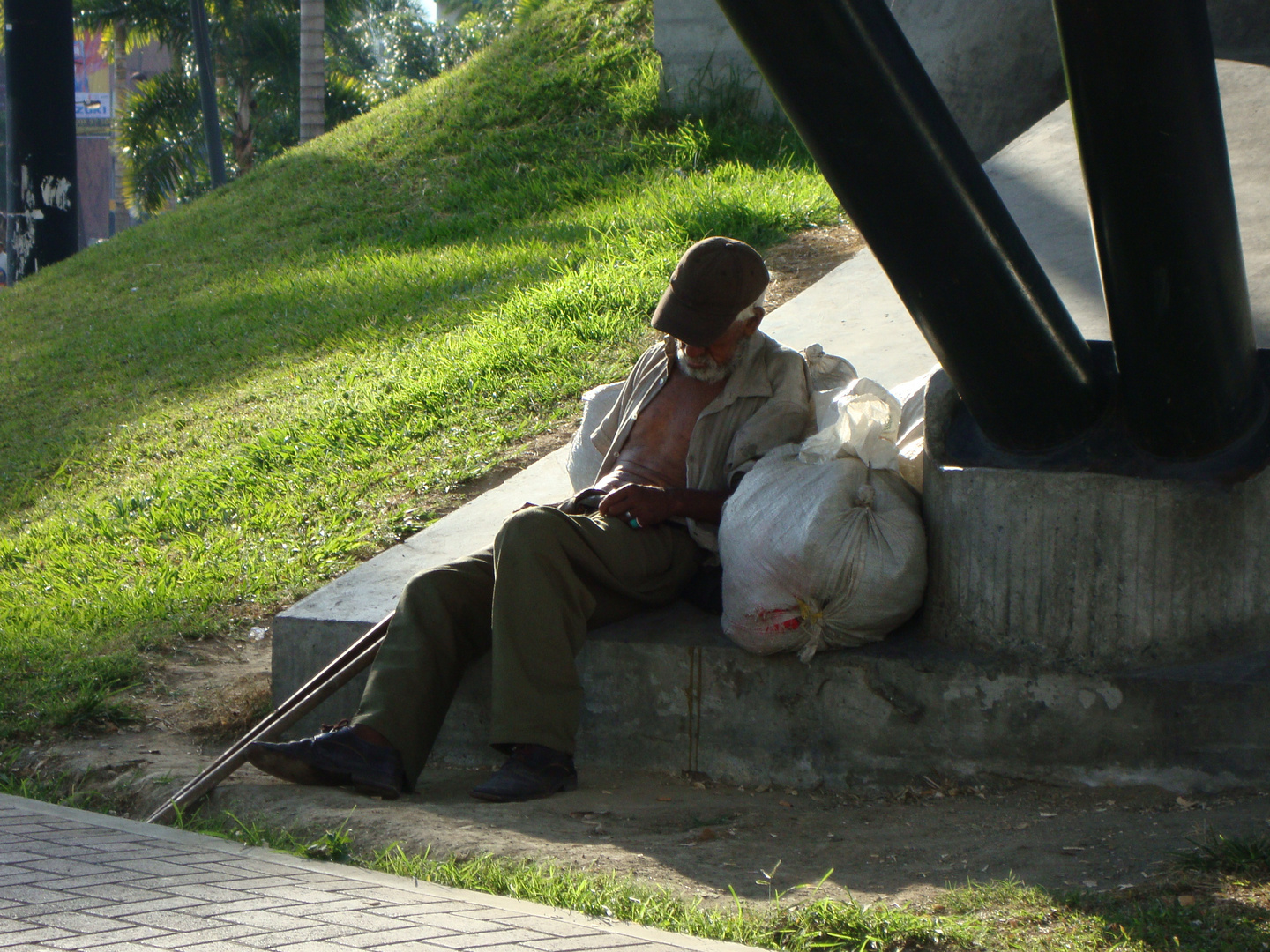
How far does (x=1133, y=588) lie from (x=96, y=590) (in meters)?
3.80

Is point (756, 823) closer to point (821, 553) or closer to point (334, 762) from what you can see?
point (821, 553)

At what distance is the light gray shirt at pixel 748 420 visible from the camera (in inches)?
139

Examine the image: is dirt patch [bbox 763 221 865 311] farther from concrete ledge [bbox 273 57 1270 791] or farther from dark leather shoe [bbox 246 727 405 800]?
dark leather shoe [bbox 246 727 405 800]

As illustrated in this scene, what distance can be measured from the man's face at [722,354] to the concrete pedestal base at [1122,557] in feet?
2.90

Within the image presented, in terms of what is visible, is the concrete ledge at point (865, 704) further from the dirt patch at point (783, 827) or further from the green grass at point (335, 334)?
the green grass at point (335, 334)

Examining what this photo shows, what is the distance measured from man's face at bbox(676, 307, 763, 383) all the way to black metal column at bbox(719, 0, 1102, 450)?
2.40ft

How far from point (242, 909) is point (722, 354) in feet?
6.59

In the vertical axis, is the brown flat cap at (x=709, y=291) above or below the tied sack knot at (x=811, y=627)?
above

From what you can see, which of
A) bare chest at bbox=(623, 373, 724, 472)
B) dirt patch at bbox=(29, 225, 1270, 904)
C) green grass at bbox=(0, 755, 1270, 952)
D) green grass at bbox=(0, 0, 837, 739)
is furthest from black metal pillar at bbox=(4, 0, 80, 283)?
green grass at bbox=(0, 755, 1270, 952)

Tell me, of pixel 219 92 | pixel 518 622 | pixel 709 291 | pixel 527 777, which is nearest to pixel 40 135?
pixel 709 291

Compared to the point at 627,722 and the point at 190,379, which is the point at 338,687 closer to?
the point at 627,722

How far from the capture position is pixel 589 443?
3.98 metres

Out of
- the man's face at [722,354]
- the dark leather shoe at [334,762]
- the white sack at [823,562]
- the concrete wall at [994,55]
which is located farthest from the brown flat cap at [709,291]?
the concrete wall at [994,55]

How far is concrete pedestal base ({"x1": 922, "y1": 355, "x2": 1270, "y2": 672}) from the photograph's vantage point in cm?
285
